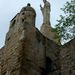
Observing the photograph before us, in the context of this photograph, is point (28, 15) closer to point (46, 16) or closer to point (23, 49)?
point (23, 49)

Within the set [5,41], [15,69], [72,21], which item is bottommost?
[15,69]

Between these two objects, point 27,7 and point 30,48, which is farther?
point 27,7

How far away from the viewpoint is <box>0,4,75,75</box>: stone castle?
787cm

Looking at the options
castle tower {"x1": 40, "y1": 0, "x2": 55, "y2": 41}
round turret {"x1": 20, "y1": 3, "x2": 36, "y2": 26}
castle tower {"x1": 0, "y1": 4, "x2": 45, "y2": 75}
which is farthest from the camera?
castle tower {"x1": 40, "y1": 0, "x2": 55, "y2": 41}

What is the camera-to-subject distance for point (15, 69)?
7715 mm

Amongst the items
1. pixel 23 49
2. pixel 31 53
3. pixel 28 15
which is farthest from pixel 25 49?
Result: pixel 28 15

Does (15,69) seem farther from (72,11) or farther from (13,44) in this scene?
(72,11)

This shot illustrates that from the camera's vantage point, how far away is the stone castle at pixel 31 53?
7871 mm

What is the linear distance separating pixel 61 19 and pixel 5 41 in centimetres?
672

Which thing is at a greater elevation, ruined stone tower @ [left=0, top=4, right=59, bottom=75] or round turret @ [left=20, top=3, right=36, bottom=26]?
round turret @ [left=20, top=3, right=36, bottom=26]

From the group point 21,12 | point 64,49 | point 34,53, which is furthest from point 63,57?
point 21,12

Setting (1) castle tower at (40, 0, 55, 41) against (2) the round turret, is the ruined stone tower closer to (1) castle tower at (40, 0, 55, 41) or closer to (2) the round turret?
(2) the round turret

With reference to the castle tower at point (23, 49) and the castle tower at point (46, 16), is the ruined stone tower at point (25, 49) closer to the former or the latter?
the castle tower at point (23, 49)

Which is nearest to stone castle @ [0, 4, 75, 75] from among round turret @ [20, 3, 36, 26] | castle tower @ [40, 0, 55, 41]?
round turret @ [20, 3, 36, 26]
